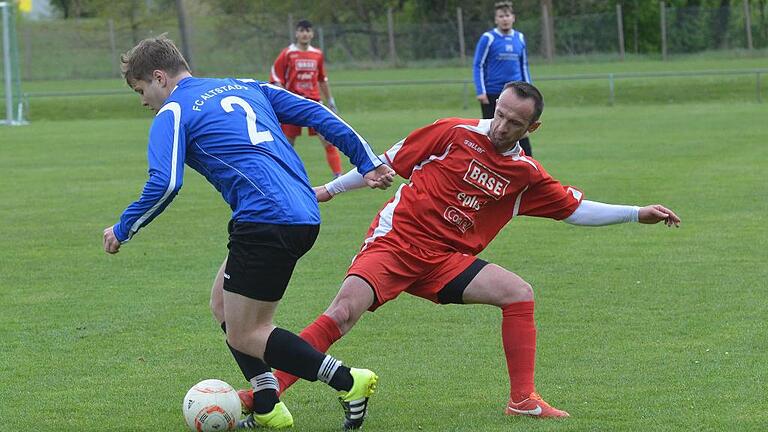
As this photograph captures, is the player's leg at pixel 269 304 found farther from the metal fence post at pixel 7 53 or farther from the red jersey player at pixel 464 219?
the metal fence post at pixel 7 53

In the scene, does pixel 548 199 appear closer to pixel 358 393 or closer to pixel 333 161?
pixel 358 393

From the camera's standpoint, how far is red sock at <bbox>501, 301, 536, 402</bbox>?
5.22 metres

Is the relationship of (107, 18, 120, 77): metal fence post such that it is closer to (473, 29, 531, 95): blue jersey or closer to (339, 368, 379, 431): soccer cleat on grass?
(473, 29, 531, 95): blue jersey

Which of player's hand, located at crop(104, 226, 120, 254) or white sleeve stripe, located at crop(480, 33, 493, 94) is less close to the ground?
player's hand, located at crop(104, 226, 120, 254)

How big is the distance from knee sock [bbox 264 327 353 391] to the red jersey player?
295 millimetres

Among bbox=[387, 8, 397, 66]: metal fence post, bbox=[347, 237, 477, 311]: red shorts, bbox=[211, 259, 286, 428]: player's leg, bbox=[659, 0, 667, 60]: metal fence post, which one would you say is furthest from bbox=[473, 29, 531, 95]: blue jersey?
bbox=[387, 8, 397, 66]: metal fence post

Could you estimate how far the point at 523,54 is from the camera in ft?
54.3

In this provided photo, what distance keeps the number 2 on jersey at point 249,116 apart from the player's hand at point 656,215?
1777mm

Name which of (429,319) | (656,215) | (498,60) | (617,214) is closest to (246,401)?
(617,214)

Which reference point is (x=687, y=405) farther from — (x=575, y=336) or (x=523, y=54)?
(x=523, y=54)

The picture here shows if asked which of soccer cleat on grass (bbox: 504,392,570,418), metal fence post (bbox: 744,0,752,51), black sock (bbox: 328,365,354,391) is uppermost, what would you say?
black sock (bbox: 328,365,354,391)

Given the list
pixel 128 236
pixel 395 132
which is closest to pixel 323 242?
pixel 128 236

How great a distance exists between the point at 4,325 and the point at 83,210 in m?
5.66

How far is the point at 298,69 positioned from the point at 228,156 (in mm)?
11884
